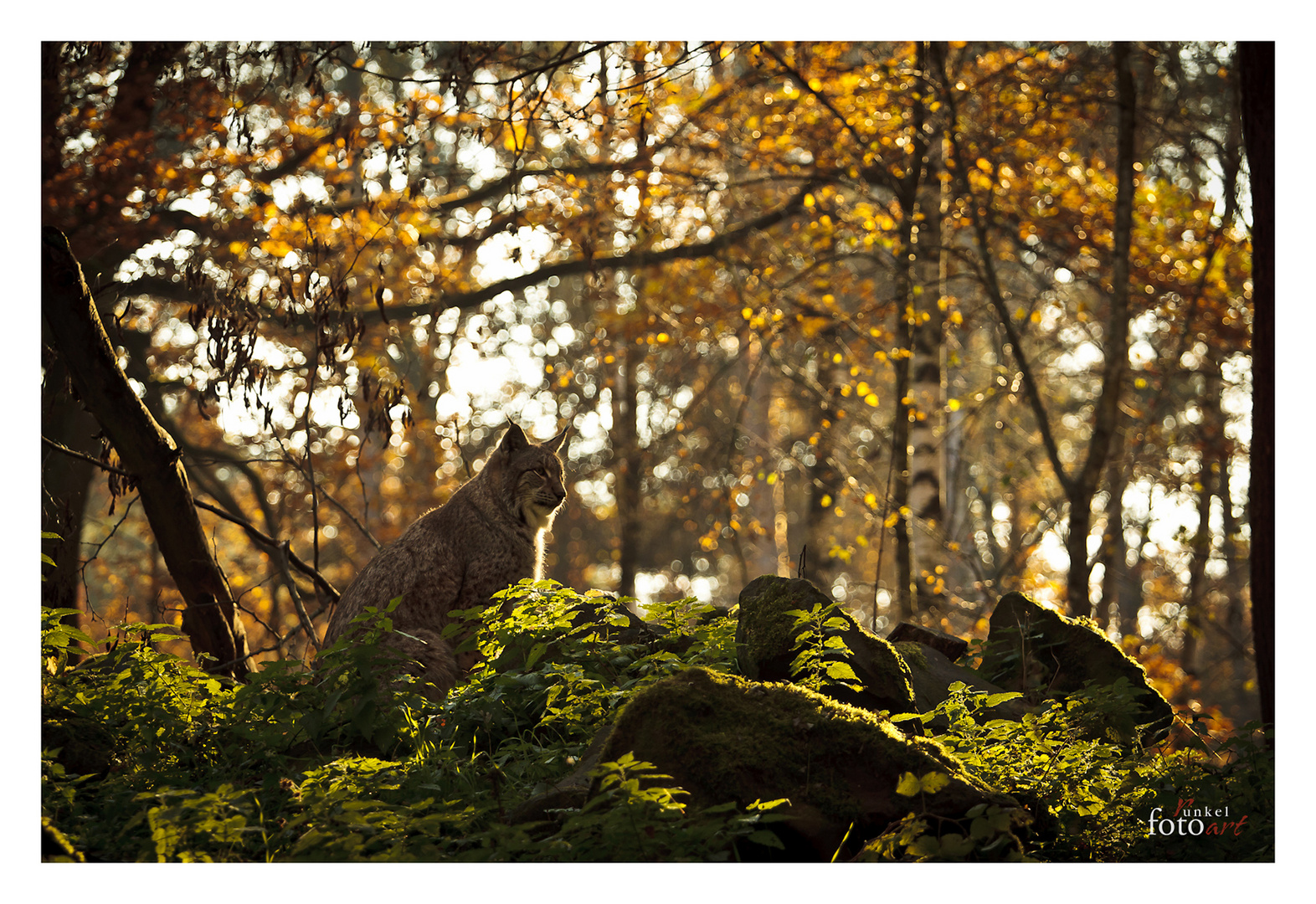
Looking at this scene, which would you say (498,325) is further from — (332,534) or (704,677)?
(704,677)

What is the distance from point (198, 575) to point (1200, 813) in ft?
20.6

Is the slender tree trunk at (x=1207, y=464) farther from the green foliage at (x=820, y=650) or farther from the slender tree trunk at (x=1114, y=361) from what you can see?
the green foliage at (x=820, y=650)

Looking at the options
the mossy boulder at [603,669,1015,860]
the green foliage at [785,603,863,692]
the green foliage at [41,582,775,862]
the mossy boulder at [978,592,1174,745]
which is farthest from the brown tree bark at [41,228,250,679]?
the mossy boulder at [978,592,1174,745]

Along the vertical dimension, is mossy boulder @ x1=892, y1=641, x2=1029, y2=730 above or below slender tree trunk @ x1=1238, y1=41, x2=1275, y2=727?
below

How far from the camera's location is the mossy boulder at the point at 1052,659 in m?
6.09

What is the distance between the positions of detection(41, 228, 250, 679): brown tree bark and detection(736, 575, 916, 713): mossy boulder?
346 centimetres

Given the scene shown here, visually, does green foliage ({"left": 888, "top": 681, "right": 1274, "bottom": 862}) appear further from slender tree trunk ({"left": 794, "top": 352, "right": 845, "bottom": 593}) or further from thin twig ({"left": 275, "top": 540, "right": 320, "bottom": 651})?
slender tree trunk ({"left": 794, "top": 352, "right": 845, "bottom": 593})

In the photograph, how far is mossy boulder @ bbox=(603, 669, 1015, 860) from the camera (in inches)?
147

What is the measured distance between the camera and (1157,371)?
45.7ft

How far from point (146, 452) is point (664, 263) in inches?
380

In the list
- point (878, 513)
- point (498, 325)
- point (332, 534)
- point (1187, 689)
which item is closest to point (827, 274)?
point (878, 513)

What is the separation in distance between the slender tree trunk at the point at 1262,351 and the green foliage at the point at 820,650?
2.60 m

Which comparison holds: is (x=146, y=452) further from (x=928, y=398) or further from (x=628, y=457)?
(x=628, y=457)

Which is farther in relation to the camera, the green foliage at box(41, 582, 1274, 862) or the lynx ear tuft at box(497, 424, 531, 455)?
the lynx ear tuft at box(497, 424, 531, 455)
